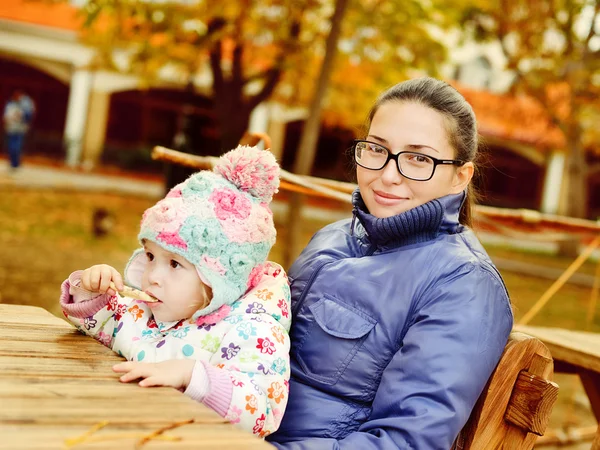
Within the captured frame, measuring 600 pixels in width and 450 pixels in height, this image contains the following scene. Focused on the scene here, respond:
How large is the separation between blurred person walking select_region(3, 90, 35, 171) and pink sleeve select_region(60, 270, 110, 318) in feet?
56.0

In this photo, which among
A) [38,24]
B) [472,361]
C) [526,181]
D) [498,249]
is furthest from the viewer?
[526,181]

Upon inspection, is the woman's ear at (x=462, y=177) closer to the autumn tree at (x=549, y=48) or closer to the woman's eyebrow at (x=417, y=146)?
the woman's eyebrow at (x=417, y=146)

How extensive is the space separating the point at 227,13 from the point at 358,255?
295 inches

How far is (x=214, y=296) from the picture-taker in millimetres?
1703

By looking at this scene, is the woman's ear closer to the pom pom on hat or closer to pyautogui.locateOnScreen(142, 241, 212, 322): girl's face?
the pom pom on hat

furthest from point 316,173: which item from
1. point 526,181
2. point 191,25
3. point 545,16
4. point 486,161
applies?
point 486,161

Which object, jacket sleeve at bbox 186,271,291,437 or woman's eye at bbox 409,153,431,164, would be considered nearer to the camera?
jacket sleeve at bbox 186,271,291,437

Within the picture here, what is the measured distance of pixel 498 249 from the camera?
753 inches

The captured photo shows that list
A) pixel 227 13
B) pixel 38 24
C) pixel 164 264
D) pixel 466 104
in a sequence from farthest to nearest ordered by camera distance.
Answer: pixel 38 24 → pixel 227 13 → pixel 466 104 → pixel 164 264

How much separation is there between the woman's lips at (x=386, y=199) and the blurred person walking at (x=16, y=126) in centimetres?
1732

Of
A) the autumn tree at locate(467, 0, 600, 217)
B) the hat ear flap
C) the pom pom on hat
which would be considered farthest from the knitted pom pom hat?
the autumn tree at locate(467, 0, 600, 217)

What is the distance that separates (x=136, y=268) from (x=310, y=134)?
4933 mm

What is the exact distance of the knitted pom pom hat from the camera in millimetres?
1702

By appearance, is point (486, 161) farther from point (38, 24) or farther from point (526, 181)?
point (526, 181)
